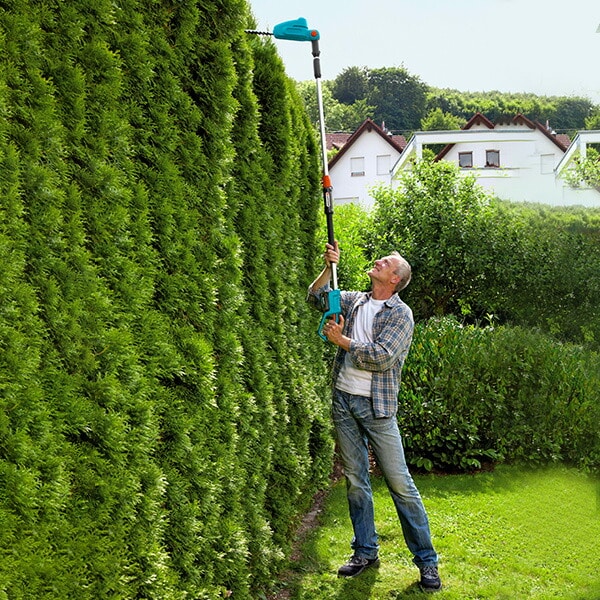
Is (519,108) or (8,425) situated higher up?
(519,108)

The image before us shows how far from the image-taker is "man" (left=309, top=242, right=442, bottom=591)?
4.55 meters

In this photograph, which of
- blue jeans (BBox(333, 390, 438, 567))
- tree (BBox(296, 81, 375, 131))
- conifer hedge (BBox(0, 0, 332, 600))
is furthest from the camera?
tree (BBox(296, 81, 375, 131))

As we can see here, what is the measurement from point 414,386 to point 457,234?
4.66 m

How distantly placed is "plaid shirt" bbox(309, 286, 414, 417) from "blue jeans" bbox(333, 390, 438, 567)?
0.11m

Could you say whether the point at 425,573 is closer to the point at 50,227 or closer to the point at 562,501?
the point at 562,501

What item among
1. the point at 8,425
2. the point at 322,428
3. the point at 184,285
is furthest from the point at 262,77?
the point at 8,425

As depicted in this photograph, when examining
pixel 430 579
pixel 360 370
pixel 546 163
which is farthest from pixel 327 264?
pixel 546 163

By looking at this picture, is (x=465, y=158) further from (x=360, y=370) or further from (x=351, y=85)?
(x=351, y=85)

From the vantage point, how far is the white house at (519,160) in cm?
1301

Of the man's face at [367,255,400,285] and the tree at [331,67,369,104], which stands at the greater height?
the tree at [331,67,369,104]

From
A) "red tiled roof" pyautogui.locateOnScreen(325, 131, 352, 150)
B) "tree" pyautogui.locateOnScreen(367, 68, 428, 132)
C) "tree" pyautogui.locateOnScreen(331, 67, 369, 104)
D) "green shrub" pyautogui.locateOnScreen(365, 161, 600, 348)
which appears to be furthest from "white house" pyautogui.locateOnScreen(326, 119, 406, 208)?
"green shrub" pyautogui.locateOnScreen(365, 161, 600, 348)

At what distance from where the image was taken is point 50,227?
226 centimetres

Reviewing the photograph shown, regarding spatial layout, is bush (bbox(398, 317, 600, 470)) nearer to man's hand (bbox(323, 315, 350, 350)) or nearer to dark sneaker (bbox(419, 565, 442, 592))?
dark sneaker (bbox(419, 565, 442, 592))

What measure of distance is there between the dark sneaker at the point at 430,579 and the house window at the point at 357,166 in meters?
33.1
